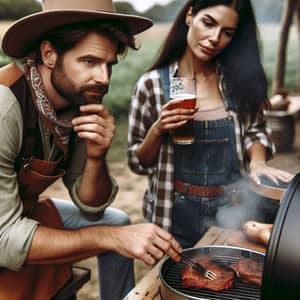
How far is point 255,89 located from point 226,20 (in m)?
0.72

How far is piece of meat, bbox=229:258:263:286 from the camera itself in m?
2.04

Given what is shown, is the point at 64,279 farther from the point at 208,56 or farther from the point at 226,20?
the point at 226,20

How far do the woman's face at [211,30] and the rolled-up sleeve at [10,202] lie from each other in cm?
150

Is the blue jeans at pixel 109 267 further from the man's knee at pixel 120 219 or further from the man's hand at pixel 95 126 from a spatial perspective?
the man's hand at pixel 95 126

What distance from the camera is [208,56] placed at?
318cm

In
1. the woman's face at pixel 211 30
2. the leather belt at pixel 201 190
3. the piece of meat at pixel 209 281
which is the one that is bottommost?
the leather belt at pixel 201 190

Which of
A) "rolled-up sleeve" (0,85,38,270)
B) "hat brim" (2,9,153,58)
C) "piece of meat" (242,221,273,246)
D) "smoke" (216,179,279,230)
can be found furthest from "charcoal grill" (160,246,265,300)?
"hat brim" (2,9,153,58)

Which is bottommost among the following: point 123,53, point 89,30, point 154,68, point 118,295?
point 118,295

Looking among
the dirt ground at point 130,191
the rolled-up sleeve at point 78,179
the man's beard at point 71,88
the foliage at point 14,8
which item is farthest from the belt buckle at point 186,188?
the foliage at point 14,8

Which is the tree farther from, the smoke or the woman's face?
the smoke

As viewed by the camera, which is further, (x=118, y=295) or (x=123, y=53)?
(x=118, y=295)

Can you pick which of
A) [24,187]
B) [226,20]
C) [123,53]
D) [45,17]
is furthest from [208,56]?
[24,187]

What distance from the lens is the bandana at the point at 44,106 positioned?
2260 millimetres

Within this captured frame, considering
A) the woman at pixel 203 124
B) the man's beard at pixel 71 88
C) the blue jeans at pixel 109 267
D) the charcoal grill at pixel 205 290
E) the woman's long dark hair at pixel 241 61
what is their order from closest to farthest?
1. the charcoal grill at pixel 205 290
2. the man's beard at pixel 71 88
3. the blue jeans at pixel 109 267
4. the woman at pixel 203 124
5. the woman's long dark hair at pixel 241 61
